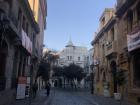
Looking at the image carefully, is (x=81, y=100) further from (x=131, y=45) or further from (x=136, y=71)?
(x=131, y=45)

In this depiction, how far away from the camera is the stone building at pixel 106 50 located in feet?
99.1

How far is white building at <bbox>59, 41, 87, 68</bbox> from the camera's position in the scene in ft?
311

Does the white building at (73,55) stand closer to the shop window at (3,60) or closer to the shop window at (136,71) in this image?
the shop window at (136,71)

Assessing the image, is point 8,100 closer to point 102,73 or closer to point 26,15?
point 26,15

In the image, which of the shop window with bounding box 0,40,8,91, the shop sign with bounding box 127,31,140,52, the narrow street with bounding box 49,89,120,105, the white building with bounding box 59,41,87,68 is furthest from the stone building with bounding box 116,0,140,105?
the white building with bounding box 59,41,87,68

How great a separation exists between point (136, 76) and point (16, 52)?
9.77 meters

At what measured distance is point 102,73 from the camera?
36906 millimetres

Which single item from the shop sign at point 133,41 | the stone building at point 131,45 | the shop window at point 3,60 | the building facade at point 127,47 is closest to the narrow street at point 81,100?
the building facade at point 127,47

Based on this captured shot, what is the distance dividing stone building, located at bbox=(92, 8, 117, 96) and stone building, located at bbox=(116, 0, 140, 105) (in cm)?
343

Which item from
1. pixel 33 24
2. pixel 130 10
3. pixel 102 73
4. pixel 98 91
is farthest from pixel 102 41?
pixel 130 10

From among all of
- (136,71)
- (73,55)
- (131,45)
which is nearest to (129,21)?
(131,45)

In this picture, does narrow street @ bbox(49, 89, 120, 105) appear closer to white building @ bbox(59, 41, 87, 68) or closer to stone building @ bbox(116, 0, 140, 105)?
stone building @ bbox(116, 0, 140, 105)

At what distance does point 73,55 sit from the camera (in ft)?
312

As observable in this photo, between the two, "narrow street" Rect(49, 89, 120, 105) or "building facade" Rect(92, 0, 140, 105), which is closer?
"building facade" Rect(92, 0, 140, 105)
